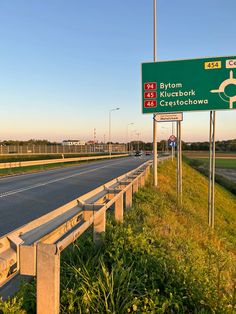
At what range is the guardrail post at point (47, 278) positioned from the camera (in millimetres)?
2629

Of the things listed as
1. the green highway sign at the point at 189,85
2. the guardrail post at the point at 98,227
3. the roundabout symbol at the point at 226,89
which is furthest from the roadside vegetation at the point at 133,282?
the green highway sign at the point at 189,85

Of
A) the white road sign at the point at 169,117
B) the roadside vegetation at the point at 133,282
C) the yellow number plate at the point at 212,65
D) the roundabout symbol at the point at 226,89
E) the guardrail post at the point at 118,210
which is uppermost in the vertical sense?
the yellow number plate at the point at 212,65

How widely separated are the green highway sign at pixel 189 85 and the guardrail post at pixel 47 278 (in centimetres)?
1035

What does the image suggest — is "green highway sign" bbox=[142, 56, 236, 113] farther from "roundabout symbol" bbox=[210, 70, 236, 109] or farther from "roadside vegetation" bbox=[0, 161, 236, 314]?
"roadside vegetation" bbox=[0, 161, 236, 314]

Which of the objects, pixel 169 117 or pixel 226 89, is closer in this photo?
pixel 226 89

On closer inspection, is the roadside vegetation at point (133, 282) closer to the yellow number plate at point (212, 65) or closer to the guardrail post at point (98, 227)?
the guardrail post at point (98, 227)

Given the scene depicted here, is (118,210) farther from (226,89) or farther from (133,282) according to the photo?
(226,89)

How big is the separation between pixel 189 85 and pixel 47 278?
36.1 feet

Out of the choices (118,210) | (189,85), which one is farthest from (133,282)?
(189,85)

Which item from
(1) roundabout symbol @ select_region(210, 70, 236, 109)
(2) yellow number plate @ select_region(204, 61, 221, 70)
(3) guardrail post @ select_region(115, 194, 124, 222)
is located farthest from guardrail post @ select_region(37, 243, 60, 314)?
(2) yellow number plate @ select_region(204, 61, 221, 70)

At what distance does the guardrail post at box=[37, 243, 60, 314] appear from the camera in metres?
2.63

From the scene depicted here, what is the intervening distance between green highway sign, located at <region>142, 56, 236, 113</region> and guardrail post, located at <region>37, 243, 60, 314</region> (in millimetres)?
10350

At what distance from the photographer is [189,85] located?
40.8 feet

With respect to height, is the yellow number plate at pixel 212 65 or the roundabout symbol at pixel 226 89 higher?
the yellow number plate at pixel 212 65
